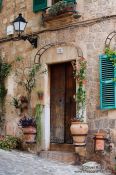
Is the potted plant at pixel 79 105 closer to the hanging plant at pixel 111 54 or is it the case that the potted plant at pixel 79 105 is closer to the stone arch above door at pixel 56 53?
the stone arch above door at pixel 56 53

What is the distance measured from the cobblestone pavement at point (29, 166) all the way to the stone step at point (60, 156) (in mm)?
283

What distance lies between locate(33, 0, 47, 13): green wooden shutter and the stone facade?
0.16 m

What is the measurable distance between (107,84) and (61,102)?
184cm

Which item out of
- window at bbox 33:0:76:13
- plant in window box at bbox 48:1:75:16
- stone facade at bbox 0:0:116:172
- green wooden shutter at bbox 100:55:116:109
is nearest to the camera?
green wooden shutter at bbox 100:55:116:109

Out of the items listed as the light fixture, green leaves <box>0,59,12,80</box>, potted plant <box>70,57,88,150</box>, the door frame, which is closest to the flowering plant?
potted plant <box>70,57,88,150</box>

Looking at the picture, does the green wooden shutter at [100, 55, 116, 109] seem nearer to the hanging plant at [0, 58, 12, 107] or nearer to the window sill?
the window sill

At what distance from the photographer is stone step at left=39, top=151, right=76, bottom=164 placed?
11.6 meters

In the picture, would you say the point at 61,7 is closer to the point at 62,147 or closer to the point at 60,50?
the point at 60,50

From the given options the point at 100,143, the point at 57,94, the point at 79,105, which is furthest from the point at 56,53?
the point at 100,143

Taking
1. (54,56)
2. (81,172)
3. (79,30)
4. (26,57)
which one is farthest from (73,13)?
(81,172)

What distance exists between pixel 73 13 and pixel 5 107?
3.48 m

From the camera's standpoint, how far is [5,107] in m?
13.7

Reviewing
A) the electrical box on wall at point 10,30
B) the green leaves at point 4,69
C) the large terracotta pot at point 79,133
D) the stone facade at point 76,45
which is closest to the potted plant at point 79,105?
the large terracotta pot at point 79,133

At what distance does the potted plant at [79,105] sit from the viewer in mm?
11148
